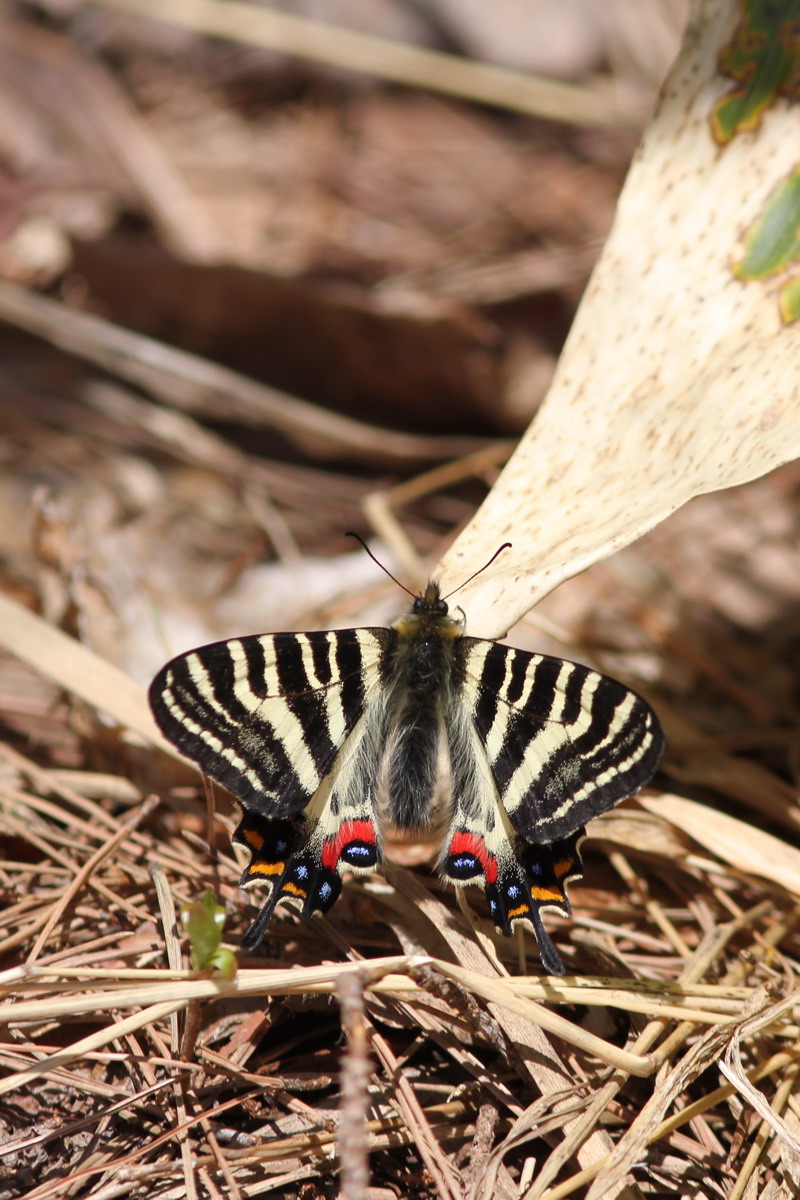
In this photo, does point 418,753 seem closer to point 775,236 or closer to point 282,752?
point 282,752

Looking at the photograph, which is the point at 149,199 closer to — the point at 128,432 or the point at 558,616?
the point at 128,432

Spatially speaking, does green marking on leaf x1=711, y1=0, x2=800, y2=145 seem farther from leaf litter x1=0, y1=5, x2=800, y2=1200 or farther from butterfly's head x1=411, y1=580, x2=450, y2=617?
leaf litter x1=0, y1=5, x2=800, y2=1200

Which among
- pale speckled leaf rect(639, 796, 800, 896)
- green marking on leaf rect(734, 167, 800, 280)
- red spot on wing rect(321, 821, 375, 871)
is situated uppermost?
green marking on leaf rect(734, 167, 800, 280)

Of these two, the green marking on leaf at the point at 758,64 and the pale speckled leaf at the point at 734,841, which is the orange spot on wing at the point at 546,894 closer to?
the pale speckled leaf at the point at 734,841

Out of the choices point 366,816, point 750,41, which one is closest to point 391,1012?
point 366,816

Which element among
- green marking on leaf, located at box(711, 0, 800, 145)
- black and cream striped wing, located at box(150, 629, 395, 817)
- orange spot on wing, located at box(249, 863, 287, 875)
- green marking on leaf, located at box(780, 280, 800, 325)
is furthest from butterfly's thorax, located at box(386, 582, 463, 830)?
green marking on leaf, located at box(711, 0, 800, 145)

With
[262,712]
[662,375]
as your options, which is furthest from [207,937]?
[662,375]

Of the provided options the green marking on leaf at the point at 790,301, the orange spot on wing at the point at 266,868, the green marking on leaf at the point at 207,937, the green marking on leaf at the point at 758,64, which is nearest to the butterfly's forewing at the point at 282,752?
the orange spot on wing at the point at 266,868
